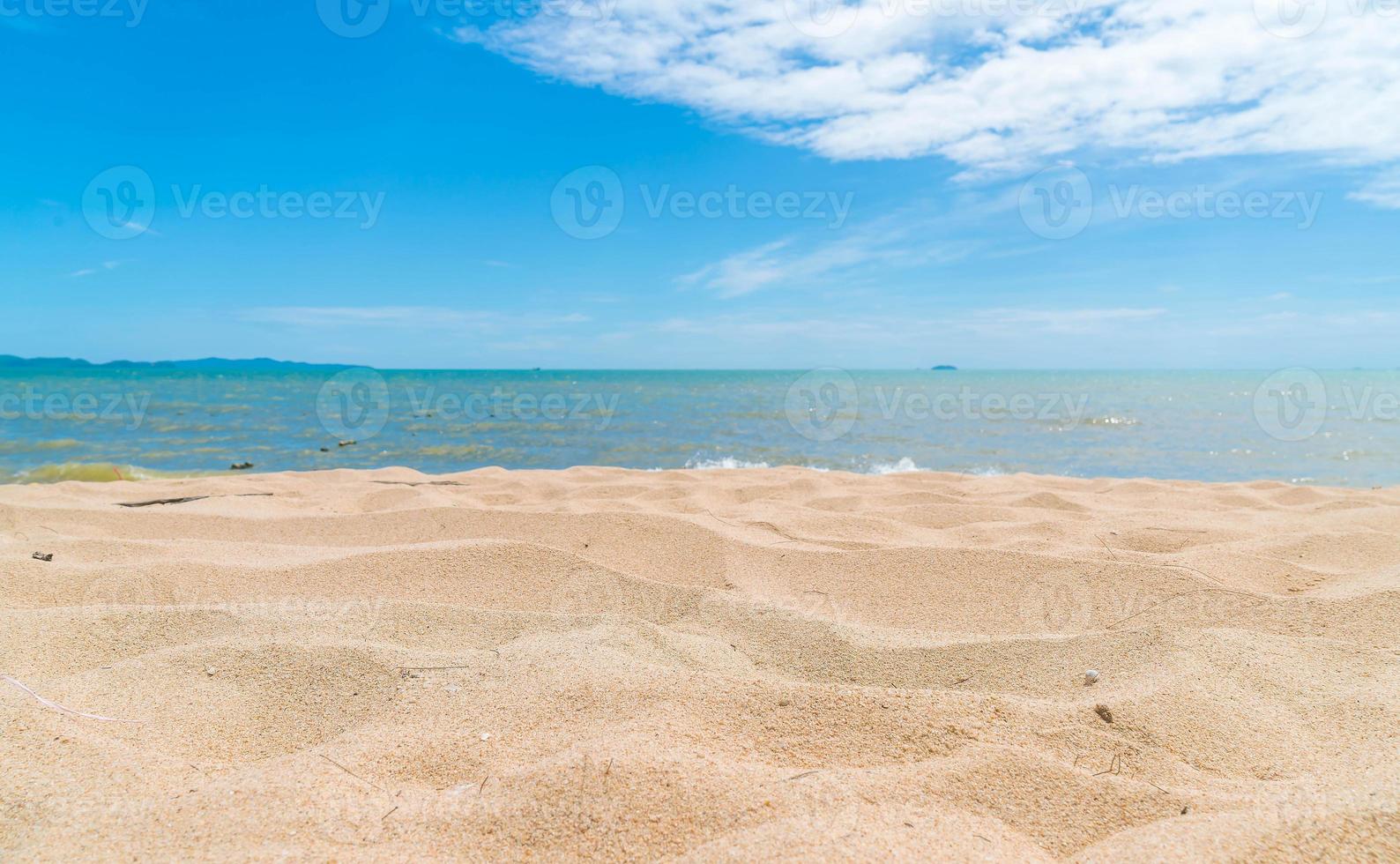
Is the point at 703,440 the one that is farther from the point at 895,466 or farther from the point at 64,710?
the point at 64,710

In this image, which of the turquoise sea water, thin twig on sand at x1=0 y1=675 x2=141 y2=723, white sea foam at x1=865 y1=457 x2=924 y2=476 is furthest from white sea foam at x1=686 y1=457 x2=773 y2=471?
thin twig on sand at x1=0 y1=675 x2=141 y2=723

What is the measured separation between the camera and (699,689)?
2.01m

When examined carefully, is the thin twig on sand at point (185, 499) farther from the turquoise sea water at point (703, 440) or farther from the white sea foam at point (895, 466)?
the white sea foam at point (895, 466)

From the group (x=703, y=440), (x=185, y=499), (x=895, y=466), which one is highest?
(x=185, y=499)

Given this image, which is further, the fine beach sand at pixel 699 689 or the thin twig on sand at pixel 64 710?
the thin twig on sand at pixel 64 710

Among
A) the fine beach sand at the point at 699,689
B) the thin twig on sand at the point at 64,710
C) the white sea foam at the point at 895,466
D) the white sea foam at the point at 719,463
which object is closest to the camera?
the fine beach sand at the point at 699,689

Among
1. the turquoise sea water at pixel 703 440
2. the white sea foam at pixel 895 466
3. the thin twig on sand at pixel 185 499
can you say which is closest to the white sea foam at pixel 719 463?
the turquoise sea water at pixel 703 440

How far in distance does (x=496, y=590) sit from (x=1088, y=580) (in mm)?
2574

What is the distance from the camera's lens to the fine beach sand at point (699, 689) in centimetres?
143

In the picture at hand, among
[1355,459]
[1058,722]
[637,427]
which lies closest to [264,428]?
[637,427]

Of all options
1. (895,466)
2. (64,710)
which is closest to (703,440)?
(895,466)

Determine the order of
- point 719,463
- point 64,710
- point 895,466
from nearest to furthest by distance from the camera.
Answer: point 64,710
point 895,466
point 719,463

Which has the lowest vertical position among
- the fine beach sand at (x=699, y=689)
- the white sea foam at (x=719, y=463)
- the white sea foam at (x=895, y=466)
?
the white sea foam at (x=895, y=466)

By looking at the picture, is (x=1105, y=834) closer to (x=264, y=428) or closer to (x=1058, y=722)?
(x=1058, y=722)
